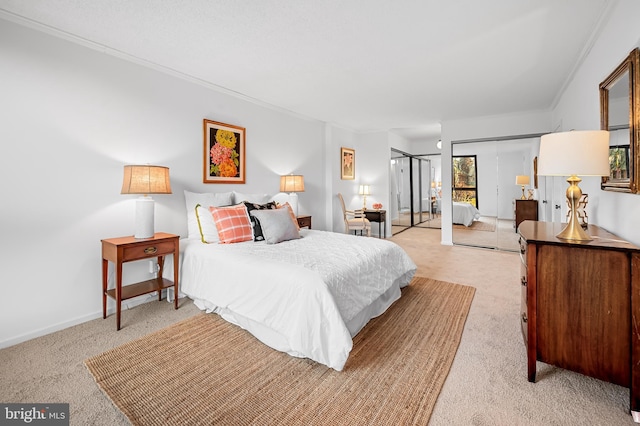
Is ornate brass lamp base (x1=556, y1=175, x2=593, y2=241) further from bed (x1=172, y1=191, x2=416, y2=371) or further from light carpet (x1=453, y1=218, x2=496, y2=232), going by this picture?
light carpet (x1=453, y1=218, x2=496, y2=232)

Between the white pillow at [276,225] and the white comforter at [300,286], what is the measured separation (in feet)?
0.41

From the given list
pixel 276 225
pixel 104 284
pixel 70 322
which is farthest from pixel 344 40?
pixel 70 322

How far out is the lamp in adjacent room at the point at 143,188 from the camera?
8.60ft

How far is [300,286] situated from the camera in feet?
6.45

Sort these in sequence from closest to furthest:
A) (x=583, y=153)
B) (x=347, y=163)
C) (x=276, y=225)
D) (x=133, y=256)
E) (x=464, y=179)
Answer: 1. (x=583, y=153)
2. (x=133, y=256)
3. (x=276, y=225)
4. (x=464, y=179)
5. (x=347, y=163)

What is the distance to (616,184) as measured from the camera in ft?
6.44

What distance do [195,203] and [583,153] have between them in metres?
3.43

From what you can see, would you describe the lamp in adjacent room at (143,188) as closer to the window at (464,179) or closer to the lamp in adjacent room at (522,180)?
the window at (464,179)

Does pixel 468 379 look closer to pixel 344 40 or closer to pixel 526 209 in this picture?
pixel 344 40

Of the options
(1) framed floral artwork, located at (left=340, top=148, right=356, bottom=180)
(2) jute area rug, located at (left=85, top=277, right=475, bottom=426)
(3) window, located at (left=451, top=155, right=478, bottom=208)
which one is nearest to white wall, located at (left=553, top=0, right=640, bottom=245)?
(2) jute area rug, located at (left=85, top=277, right=475, bottom=426)

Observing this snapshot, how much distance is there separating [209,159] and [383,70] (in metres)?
2.37

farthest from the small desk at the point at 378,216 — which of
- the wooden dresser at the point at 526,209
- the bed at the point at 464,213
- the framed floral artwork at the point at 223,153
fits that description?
the framed floral artwork at the point at 223,153

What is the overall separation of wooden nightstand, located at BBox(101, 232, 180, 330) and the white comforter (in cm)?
19

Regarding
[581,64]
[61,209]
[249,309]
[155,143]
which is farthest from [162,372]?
[581,64]
